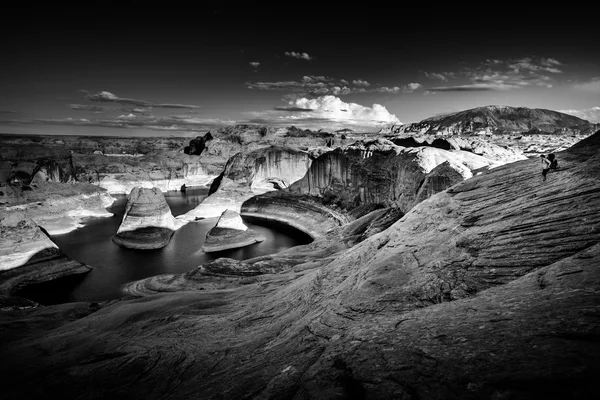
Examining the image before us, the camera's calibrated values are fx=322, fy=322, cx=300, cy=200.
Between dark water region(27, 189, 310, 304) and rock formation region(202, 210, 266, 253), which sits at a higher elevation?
rock formation region(202, 210, 266, 253)

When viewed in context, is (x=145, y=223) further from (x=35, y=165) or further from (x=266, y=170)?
(x=35, y=165)

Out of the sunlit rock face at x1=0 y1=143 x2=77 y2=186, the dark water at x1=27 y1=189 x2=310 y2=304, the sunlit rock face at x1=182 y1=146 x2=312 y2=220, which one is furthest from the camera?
the sunlit rock face at x1=182 y1=146 x2=312 y2=220

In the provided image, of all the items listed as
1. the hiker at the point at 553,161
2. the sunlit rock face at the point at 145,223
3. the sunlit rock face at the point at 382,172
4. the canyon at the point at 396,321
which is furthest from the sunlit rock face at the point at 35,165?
the hiker at the point at 553,161

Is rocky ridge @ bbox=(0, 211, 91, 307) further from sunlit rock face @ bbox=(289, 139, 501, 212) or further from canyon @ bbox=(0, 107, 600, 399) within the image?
sunlit rock face @ bbox=(289, 139, 501, 212)

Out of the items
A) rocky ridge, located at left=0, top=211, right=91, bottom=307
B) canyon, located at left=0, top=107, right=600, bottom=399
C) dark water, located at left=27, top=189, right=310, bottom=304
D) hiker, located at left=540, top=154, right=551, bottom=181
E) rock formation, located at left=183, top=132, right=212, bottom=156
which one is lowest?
dark water, located at left=27, top=189, right=310, bottom=304

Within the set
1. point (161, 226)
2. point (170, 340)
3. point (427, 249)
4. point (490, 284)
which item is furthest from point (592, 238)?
point (161, 226)

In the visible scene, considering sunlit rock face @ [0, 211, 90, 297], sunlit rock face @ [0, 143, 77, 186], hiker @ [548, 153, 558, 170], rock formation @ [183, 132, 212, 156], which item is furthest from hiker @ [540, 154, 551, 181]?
rock formation @ [183, 132, 212, 156]

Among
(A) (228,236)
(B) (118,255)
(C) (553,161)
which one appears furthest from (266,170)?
(C) (553,161)
